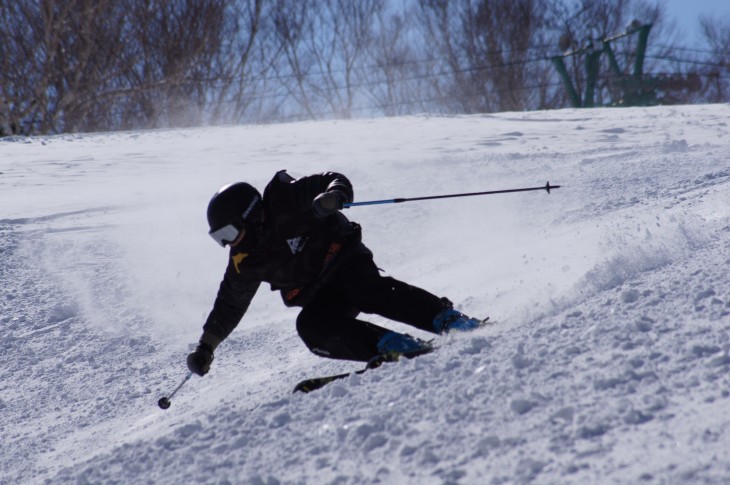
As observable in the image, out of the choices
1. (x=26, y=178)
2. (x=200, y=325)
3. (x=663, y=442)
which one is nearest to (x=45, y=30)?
(x=26, y=178)

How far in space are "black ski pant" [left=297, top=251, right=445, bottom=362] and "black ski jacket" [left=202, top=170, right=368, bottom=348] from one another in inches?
2.7

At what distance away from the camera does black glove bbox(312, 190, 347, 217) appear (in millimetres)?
3459

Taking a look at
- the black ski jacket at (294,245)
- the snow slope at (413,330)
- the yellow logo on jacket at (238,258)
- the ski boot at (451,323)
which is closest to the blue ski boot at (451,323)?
the ski boot at (451,323)

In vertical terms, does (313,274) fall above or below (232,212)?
below

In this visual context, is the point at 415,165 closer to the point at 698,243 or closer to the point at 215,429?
the point at 698,243

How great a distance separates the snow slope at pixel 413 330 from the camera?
2.16m

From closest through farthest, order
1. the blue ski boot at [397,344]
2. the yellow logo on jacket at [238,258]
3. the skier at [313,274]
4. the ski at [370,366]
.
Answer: the ski at [370,366] → the blue ski boot at [397,344] → the skier at [313,274] → the yellow logo on jacket at [238,258]

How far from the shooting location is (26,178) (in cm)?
973

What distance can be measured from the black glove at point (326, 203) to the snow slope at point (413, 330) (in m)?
0.73

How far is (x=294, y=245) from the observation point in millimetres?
3666

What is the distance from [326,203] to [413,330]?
137cm

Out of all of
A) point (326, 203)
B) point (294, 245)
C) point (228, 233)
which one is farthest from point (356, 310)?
point (228, 233)

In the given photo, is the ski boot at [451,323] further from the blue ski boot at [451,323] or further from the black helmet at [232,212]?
the black helmet at [232,212]

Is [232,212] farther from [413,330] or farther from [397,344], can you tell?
[413,330]
